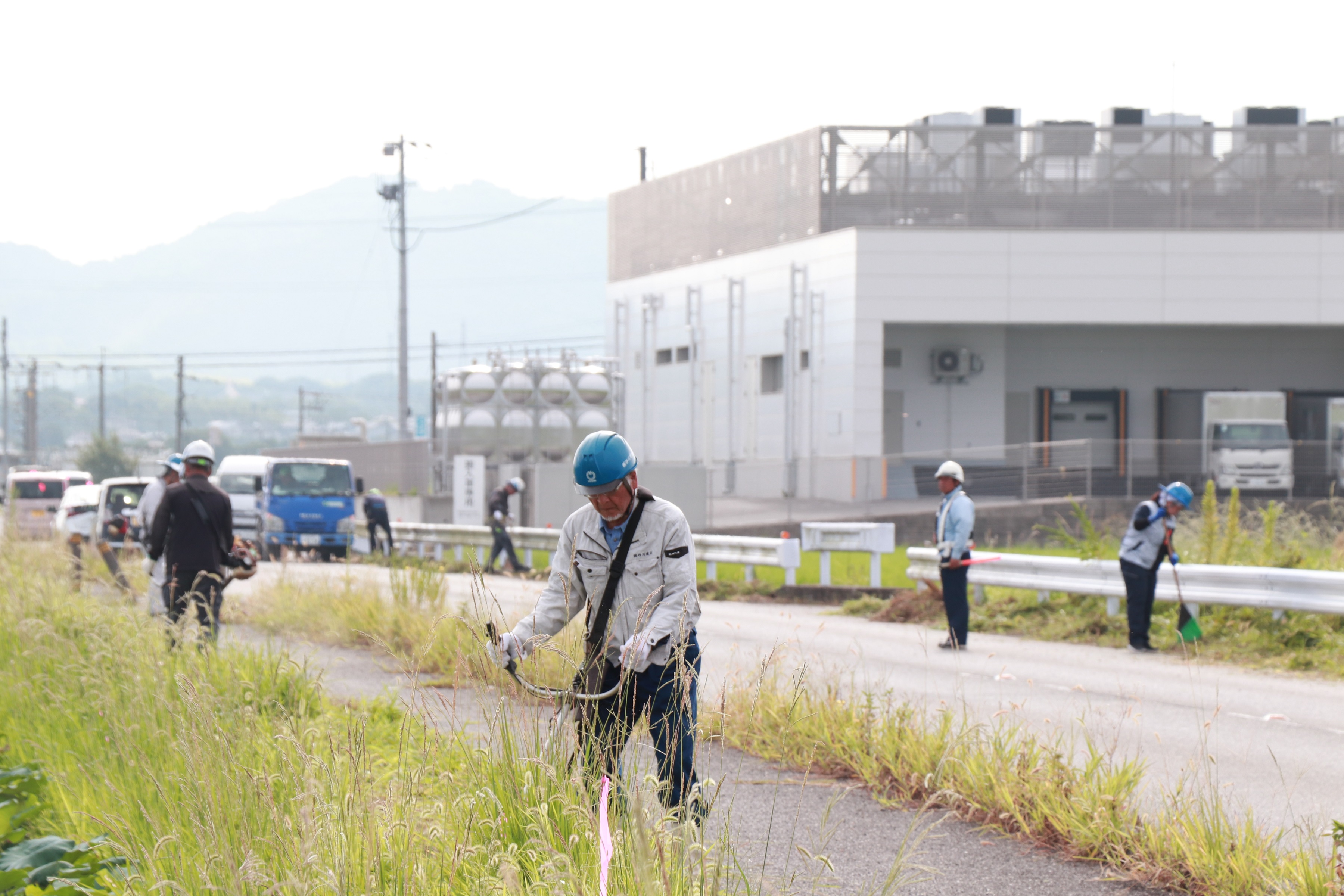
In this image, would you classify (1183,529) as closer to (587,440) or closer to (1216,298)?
(587,440)

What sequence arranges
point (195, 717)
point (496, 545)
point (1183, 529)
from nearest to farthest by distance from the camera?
point (195, 717) → point (1183, 529) → point (496, 545)

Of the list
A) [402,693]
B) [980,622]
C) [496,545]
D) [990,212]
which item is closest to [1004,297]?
[990,212]

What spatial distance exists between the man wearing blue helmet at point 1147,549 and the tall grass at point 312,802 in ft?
28.2

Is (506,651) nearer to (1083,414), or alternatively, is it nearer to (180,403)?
(1083,414)

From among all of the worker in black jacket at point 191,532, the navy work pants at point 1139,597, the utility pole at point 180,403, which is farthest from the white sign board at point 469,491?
the utility pole at point 180,403

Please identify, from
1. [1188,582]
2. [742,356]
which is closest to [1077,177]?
[742,356]

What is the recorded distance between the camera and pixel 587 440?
16.9 ft

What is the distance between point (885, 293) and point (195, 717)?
37.5m

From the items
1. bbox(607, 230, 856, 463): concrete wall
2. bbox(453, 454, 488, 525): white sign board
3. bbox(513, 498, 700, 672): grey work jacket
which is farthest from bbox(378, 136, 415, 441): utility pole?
bbox(513, 498, 700, 672): grey work jacket

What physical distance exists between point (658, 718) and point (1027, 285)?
125 feet

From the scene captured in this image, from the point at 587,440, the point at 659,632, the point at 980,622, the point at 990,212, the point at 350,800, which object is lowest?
the point at 980,622

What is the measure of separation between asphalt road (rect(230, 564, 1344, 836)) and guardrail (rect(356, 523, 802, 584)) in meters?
2.99

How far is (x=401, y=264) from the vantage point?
169ft

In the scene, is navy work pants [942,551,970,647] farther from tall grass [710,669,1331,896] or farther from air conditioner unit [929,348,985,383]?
air conditioner unit [929,348,985,383]
